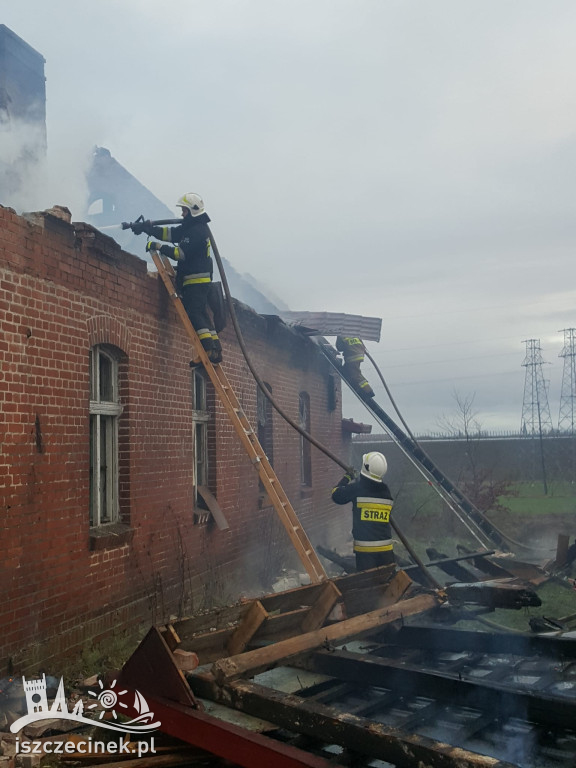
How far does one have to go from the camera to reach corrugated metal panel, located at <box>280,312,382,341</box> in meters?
13.4

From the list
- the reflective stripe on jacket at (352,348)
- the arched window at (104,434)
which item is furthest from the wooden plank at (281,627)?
the reflective stripe on jacket at (352,348)

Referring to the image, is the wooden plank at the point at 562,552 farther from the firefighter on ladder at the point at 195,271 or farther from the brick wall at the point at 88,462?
the firefighter on ladder at the point at 195,271

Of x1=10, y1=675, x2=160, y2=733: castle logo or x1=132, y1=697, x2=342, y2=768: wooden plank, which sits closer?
x1=132, y1=697, x2=342, y2=768: wooden plank

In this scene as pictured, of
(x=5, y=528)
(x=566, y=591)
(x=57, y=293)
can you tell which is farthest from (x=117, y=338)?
(x=566, y=591)

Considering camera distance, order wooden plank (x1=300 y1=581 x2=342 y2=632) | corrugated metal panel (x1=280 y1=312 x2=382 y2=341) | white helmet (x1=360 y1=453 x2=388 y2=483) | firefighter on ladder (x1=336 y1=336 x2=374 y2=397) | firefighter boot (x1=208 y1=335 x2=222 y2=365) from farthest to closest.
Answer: firefighter on ladder (x1=336 y1=336 x2=374 y2=397)
corrugated metal panel (x1=280 y1=312 x2=382 y2=341)
firefighter boot (x1=208 y1=335 x2=222 y2=365)
white helmet (x1=360 y1=453 x2=388 y2=483)
wooden plank (x1=300 y1=581 x2=342 y2=632)

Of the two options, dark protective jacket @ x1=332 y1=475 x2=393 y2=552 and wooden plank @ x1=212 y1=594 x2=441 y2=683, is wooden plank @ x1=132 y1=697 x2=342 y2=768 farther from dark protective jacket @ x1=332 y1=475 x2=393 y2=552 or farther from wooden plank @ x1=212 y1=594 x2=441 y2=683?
dark protective jacket @ x1=332 y1=475 x2=393 y2=552

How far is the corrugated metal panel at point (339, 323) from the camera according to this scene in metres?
13.4

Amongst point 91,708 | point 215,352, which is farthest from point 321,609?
point 215,352

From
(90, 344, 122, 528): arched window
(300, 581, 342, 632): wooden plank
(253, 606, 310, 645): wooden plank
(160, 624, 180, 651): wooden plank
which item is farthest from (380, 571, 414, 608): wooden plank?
(90, 344, 122, 528): arched window

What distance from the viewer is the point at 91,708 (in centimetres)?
502

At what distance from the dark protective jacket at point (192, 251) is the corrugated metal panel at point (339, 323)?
→ 518 centimetres

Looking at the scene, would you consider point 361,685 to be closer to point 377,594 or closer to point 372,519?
point 377,594

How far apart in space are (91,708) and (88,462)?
2.20 m

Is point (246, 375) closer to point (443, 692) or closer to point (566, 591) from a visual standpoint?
point (566, 591)
